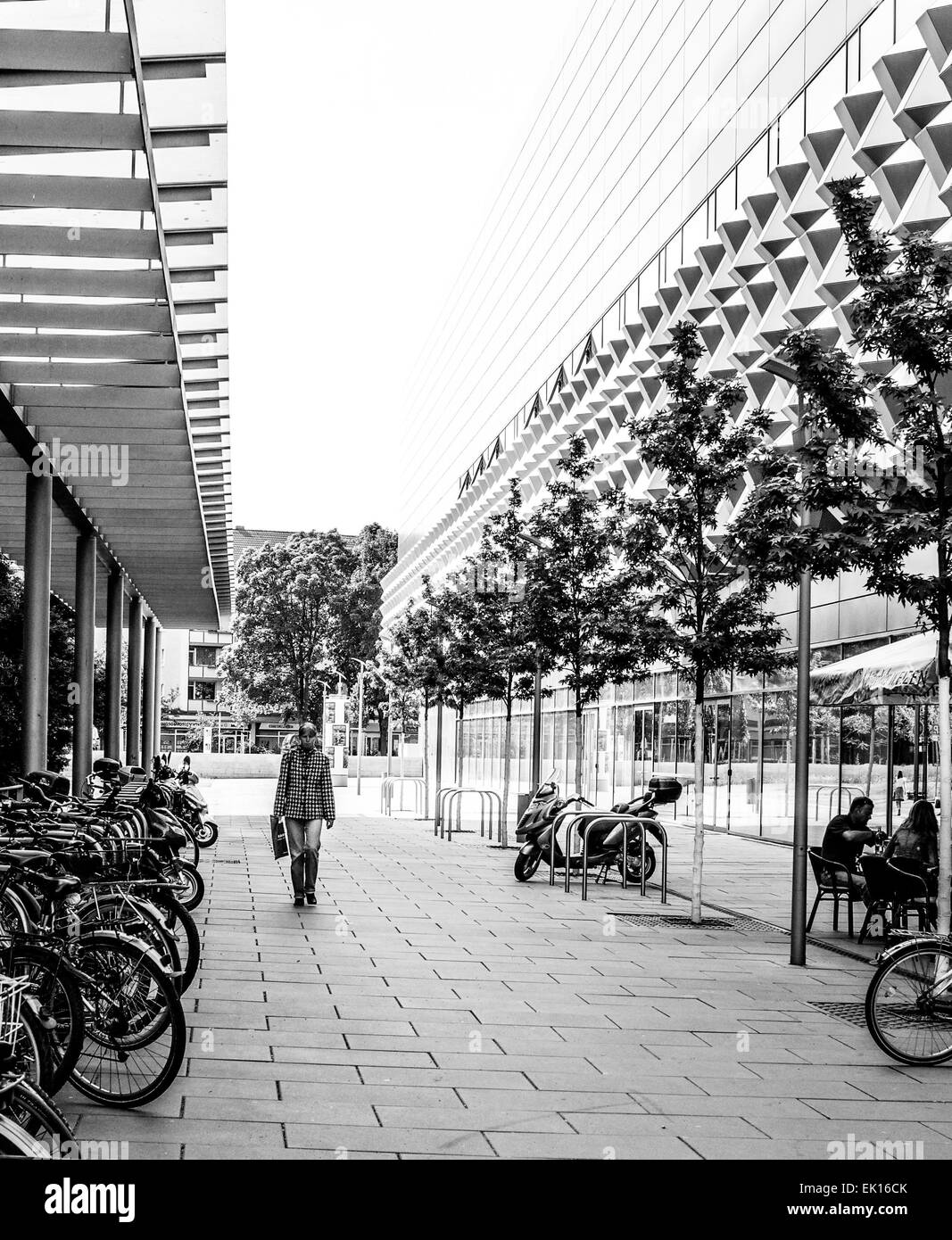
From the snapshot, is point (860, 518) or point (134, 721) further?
point (134, 721)

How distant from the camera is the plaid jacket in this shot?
13.3m

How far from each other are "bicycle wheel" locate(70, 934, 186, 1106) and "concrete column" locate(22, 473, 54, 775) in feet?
35.8

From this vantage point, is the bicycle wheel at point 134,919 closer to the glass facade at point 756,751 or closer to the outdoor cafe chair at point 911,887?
the outdoor cafe chair at point 911,887

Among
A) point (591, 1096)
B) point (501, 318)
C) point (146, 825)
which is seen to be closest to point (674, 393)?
point (146, 825)

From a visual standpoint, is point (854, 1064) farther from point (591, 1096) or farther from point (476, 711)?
point (476, 711)

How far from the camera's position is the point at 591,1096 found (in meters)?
6.51

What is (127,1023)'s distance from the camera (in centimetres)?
611

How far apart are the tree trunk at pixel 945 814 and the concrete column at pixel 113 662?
2132cm

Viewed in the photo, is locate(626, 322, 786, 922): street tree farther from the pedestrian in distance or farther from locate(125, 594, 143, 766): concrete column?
locate(125, 594, 143, 766): concrete column

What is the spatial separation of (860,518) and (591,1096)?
187 inches

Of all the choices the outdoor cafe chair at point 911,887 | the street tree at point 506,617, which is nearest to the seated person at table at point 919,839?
the outdoor cafe chair at point 911,887

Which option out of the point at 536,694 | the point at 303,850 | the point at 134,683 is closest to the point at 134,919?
the point at 303,850

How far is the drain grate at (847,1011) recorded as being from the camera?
880cm
